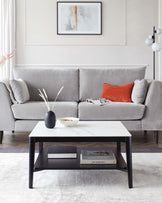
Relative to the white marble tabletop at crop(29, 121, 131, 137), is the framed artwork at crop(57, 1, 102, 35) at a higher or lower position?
higher

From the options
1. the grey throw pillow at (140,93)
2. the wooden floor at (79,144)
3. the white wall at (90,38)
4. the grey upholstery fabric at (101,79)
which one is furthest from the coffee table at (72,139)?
the white wall at (90,38)

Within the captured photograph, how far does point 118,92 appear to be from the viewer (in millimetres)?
3779

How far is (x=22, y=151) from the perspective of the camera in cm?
300

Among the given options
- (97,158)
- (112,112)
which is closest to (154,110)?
(112,112)

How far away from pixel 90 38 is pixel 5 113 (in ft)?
7.80

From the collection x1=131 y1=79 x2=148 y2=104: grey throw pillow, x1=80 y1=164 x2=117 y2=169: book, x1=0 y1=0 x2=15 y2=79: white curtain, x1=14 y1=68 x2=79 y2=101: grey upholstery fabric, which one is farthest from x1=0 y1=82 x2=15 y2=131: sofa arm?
x1=0 y1=0 x2=15 y2=79: white curtain

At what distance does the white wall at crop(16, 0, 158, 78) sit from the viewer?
5105 millimetres

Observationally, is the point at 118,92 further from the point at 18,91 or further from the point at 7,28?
the point at 7,28

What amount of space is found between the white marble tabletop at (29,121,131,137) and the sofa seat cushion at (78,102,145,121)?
0.94 meters

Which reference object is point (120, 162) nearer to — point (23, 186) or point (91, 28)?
point (23, 186)

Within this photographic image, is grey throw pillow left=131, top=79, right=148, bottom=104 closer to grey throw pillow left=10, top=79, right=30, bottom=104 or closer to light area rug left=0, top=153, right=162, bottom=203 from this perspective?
light area rug left=0, top=153, right=162, bottom=203

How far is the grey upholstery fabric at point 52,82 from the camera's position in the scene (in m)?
3.99

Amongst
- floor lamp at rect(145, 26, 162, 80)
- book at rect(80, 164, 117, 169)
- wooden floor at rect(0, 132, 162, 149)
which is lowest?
wooden floor at rect(0, 132, 162, 149)

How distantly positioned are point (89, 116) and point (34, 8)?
2637mm
